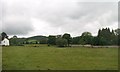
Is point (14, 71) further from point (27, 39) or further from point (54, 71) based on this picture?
point (27, 39)

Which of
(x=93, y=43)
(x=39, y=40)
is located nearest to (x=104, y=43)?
(x=93, y=43)

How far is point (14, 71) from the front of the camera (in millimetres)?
12648

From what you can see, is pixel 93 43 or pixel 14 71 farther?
pixel 93 43

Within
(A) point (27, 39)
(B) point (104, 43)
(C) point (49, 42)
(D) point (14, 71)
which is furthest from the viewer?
(A) point (27, 39)

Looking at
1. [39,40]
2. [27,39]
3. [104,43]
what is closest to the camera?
[104,43]

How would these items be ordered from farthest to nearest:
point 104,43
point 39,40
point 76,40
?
1. point 39,40
2. point 76,40
3. point 104,43

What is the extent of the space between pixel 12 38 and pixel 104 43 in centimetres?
3948

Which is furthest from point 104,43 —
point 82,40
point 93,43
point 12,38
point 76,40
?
point 12,38

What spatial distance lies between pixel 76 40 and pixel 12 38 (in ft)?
87.6

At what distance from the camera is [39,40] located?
93188mm

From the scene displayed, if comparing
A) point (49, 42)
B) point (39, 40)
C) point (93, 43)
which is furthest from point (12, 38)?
point (93, 43)

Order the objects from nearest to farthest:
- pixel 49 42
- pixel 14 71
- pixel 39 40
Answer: pixel 14 71 < pixel 49 42 < pixel 39 40

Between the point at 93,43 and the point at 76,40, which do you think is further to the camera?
the point at 76,40

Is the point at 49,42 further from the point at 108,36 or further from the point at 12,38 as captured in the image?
the point at 108,36
